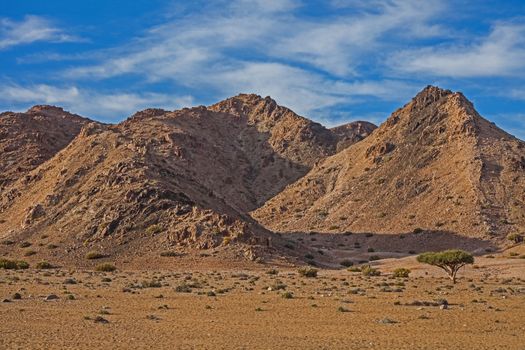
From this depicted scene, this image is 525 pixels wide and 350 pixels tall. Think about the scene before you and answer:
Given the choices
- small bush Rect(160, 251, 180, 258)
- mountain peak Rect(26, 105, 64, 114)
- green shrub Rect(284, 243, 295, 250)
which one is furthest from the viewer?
mountain peak Rect(26, 105, 64, 114)

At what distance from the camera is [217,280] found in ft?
158

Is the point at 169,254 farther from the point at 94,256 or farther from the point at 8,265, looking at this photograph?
the point at 8,265

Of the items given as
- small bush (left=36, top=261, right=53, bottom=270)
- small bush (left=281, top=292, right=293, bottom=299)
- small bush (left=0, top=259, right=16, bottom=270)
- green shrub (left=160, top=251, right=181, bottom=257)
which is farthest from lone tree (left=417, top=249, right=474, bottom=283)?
small bush (left=0, top=259, right=16, bottom=270)

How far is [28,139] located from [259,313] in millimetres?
103952

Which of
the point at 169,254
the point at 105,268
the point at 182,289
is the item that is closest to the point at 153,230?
the point at 169,254

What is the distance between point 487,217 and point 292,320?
60720 mm

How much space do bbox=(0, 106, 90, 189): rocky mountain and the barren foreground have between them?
2687 inches

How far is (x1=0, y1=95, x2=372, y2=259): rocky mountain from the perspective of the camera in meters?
67.6

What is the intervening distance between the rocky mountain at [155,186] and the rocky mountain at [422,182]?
15961 mm

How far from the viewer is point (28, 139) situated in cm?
12388

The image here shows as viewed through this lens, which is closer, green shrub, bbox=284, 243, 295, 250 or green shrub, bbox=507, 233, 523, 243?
green shrub, bbox=284, 243, 295, 250

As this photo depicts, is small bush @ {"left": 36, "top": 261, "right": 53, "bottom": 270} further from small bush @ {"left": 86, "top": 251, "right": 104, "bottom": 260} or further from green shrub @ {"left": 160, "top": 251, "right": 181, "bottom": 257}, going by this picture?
green shrub @ {"left": 160, "top": 251, "right": 181, "bottom": 257}

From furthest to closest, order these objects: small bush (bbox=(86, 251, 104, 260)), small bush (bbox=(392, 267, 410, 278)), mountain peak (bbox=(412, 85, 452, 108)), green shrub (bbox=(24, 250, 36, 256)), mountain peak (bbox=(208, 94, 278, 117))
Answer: mountain peak (bbox=(208, 94, 278, 117)) → mountain peak (bbox=(412, 85, 452, 108)) → green shrub (bbox=(24, 250, 36, 256)) → small bush (bbox=(86, 251, 104, 260)) → small bush (bbox=(392, 267, 410, 278))

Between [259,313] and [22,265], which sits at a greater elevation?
[22,265]
